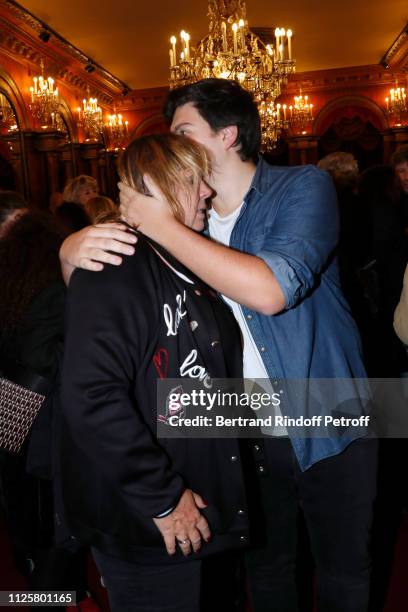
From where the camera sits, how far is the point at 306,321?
1482 mm

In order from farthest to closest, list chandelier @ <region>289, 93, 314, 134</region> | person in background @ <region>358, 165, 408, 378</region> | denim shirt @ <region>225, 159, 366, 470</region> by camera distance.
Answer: chandelier @ <region>289, 93, 314, 134</region>
person in background @ <region>358, 165, 408, 378</region>
denim shirt @ <region>225, 159, 366, 470</region>

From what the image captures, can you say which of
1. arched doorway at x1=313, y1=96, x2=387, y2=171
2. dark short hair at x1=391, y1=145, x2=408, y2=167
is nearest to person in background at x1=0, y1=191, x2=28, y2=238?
dark short hair at x1=391, y1=145, x2=408, y2=167

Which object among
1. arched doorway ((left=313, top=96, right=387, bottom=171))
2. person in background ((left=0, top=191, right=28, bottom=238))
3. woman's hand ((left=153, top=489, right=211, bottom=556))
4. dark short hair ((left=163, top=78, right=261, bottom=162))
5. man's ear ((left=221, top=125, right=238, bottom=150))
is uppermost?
arched doorway ((left=313, top=96, right=387, bottom=171))

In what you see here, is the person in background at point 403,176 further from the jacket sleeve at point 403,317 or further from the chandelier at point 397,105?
the chandelier at point 397,105

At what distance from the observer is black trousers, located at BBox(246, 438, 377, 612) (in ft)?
4.96

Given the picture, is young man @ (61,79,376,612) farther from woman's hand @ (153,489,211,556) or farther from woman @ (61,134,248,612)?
woman's hand @ (153,489,211,556)

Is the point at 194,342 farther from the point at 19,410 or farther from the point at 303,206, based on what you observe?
the point at 19,410

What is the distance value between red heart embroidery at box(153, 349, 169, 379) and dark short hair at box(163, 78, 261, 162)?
0.68 m

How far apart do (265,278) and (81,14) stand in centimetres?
761

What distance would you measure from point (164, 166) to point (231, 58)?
477 cm

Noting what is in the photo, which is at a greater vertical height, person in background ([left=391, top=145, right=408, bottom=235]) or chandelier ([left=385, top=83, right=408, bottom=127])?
chandelier ([left=385, top=83, right=408, bottom=127])

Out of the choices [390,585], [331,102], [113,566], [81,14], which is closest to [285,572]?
[113,566]

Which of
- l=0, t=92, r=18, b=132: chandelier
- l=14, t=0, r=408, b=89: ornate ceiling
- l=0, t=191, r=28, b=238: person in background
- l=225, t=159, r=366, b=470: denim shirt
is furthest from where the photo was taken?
l=0, t=92, r=18, b=132: chandelier

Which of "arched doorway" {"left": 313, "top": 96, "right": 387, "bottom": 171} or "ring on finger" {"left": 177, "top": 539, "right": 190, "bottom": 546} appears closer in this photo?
"ring on finger" {"left": 177, "top": 539, "right": 190, "bottom": 546}
